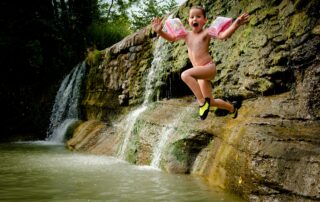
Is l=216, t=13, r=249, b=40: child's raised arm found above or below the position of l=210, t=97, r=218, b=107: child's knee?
above

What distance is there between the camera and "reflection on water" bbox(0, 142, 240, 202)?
600 centimetres

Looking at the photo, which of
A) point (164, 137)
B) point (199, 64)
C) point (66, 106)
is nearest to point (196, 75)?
point (199, 64)

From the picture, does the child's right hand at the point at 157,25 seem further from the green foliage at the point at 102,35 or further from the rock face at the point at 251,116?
the green foliage at the point at 102,35

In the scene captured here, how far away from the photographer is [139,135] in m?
10.6

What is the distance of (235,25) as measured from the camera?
4.74m

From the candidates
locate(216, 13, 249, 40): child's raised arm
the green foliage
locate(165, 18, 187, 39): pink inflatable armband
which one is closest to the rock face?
locate(216, 13, 249, 40): child's raised arm

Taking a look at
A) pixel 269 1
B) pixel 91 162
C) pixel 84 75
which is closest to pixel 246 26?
pixel 269 1

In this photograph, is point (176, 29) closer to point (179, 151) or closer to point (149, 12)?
point (179, 151)

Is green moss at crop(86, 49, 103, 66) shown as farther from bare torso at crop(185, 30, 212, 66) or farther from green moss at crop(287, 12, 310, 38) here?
bare torso at crop(185, 30, 212, 66)

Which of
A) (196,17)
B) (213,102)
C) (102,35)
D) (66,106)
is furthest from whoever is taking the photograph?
(102,35)

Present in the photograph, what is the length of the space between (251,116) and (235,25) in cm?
251

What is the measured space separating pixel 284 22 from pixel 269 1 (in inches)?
32.4

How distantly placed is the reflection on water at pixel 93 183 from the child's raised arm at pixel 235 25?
2.30 m

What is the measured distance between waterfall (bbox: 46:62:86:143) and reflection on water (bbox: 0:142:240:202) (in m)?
7.33
